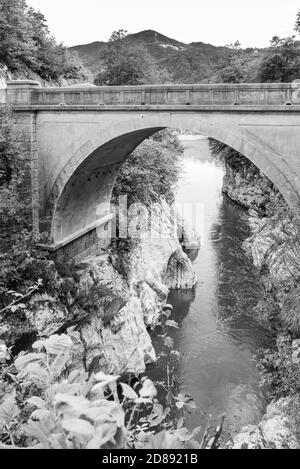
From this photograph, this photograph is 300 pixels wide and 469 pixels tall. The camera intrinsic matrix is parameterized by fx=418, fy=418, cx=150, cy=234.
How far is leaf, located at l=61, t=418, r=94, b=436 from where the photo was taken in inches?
82.7

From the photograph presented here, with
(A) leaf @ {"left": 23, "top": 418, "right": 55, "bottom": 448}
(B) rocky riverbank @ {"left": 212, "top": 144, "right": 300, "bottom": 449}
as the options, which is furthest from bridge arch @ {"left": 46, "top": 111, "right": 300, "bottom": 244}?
(A) leaf @ {"left": 23, "top": 418, "right": 55, "bottom": 448}

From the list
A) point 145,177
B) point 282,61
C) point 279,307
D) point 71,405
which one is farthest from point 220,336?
point 282,61

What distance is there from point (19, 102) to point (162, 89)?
5.49 meters

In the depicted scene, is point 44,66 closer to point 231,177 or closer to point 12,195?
point 12,195

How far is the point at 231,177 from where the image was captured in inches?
1396

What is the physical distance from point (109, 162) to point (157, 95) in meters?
4.57

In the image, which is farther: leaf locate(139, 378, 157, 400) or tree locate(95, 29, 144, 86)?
tree locate(95, 29, 144, 86)

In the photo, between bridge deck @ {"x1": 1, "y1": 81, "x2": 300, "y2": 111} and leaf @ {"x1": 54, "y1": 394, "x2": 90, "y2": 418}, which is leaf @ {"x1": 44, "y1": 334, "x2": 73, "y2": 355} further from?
bridge deck @ {"x1": 1, "y1": 81, "x2": 300, "y2": 111}

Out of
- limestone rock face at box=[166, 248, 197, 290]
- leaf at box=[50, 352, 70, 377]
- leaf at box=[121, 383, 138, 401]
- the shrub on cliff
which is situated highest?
leaf at box=[121, 383, 138, 401]

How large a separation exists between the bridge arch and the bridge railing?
1.65 feet

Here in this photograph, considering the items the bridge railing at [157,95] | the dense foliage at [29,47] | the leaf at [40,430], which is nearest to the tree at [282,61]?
the dense foliage at [29,47]

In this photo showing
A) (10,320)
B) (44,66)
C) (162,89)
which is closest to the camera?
(10,320)
